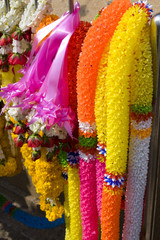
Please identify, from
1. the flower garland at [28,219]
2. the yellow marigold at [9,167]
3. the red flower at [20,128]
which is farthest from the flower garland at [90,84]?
the flower garland at [28,219]

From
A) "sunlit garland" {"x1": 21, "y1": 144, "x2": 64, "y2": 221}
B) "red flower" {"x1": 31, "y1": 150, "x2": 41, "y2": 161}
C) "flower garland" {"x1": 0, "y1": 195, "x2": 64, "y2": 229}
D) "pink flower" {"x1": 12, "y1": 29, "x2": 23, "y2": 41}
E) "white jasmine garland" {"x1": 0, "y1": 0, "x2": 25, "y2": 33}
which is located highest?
"white jasmine garland" {"x1": 0, "y1": 0, "x2": 25, "y2": 33}

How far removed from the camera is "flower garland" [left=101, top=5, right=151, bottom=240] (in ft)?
1.38

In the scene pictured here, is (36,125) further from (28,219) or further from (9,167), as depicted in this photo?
(28,219)

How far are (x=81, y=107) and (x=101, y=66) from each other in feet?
0.29

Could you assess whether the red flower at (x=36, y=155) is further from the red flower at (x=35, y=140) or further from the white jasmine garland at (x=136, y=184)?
the white jasmine garland at (x=136, y=184)

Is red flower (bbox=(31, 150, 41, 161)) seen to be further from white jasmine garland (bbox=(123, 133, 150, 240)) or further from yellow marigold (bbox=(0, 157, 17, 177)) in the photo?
yellow marigold (bbox=(0, 157, 17, 177))

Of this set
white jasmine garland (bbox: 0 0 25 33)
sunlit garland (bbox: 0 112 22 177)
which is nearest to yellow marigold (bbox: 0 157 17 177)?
sunlit garland (bbox: 0 112 22 177)

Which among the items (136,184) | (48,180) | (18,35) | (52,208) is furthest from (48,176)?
(18,35)

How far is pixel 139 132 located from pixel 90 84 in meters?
0.13

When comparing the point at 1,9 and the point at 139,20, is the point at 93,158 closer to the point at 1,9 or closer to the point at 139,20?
the point at 139,20

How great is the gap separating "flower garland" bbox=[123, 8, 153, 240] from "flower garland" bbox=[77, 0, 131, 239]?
0.07 m

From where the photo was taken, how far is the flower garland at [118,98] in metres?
0.42

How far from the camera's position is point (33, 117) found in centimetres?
51

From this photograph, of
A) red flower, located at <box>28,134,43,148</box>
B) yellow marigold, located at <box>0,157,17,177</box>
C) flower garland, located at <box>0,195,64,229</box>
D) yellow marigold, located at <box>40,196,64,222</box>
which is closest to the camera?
red flower, located at <box>28,134,43,148</box>
